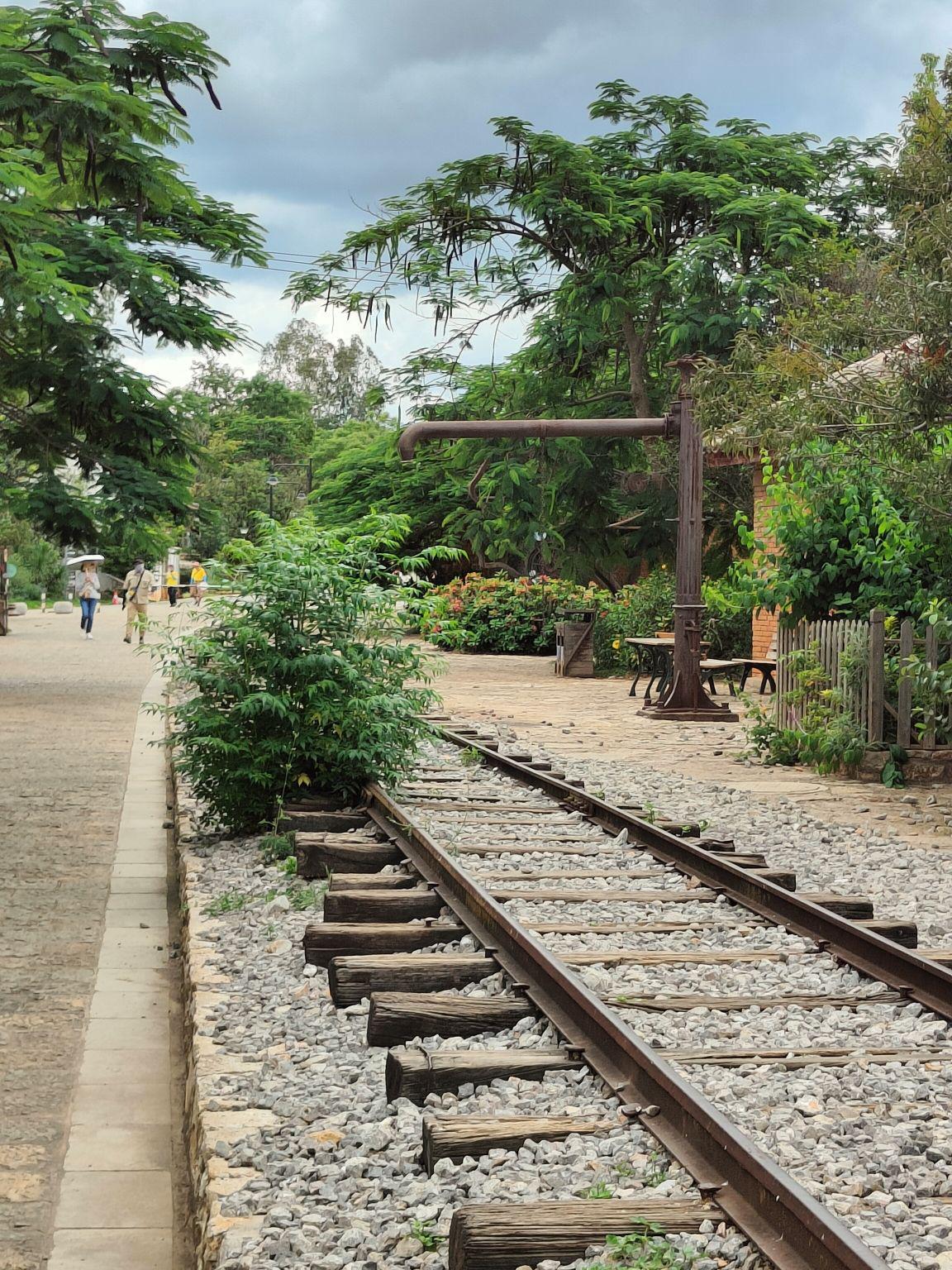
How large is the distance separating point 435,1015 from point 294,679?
4329 mm

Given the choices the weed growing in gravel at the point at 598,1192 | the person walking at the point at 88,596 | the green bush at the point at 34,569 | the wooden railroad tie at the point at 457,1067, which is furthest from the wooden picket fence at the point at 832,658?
A: the green bush at the point at 34,569

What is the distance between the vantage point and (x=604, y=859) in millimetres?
7973

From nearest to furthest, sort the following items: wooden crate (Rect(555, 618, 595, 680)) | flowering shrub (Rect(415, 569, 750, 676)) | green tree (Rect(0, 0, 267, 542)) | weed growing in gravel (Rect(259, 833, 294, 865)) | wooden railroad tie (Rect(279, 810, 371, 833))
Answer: weed growing in gravel (Rect(259, 833, 294, 865)) → wooden railroad tie (Rect(279, 810, 371, 833)) → green tree (Rect(0, 0, 267, 542)) → wooden crate (Rect(555, 618, 595, 680)) → flowering shrub (Rect(415, 569, 750, 676))

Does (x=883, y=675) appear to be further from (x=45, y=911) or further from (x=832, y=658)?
(x=45, y=911)

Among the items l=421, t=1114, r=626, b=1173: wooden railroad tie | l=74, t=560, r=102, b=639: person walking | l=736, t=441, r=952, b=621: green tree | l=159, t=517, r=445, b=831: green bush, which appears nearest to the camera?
l=421, t=1114, r=626, b=1173: wooden railroad tie

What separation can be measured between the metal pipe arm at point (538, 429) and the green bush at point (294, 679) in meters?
8.99

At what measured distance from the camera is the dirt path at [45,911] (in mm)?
4289

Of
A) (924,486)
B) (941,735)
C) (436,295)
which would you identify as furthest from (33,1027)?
(436,295)

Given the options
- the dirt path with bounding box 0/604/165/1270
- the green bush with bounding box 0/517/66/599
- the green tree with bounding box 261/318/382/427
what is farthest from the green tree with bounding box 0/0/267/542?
the green tree with bounding box 261/318/382/427

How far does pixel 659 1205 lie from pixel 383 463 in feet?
127

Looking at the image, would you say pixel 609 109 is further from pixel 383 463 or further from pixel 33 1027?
pixel 33 1027

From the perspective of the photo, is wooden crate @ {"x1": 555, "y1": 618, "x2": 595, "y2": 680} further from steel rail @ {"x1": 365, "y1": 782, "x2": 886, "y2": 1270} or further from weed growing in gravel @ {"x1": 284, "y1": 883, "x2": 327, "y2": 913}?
steel rail @ {"x1": 365, "y1": 782, "x2": 886, "y2": 1270}

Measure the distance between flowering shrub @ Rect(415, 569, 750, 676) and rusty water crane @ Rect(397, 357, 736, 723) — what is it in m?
0.47

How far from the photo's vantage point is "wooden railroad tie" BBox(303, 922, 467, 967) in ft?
19.1
